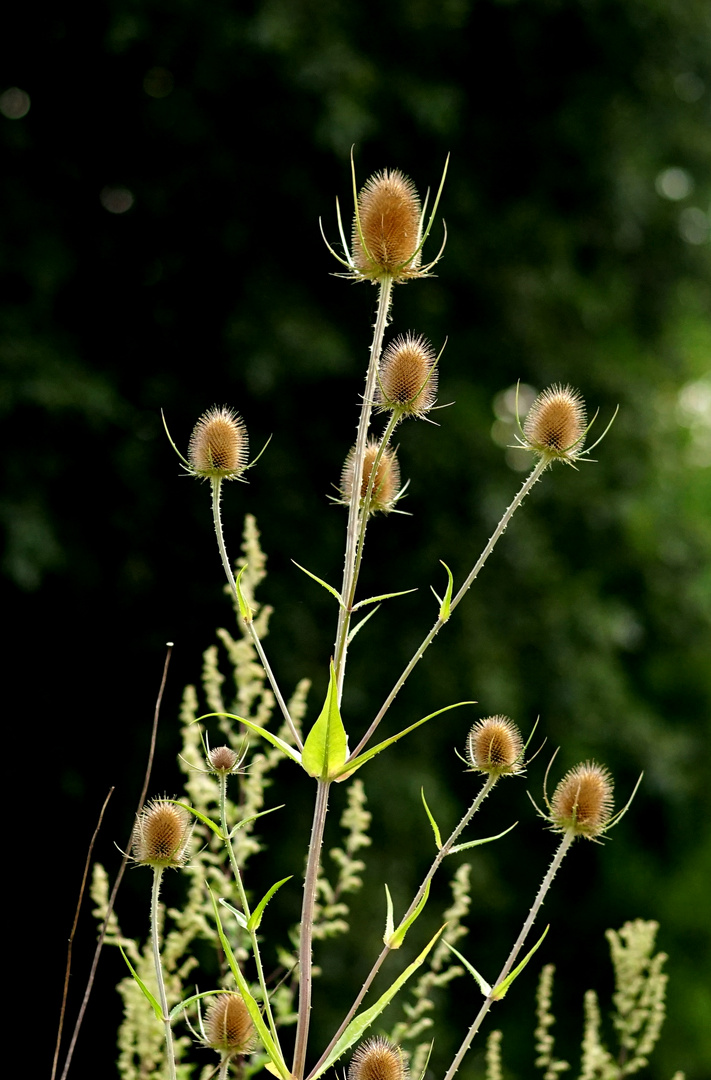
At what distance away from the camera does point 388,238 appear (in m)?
2.04

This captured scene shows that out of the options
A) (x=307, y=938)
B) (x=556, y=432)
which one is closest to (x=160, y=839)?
(x=307, y=938)

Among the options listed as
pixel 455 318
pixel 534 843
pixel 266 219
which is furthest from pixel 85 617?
pixel 534 843

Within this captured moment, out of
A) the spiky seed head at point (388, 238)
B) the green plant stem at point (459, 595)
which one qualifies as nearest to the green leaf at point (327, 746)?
the green plant stem at point (459, 595)

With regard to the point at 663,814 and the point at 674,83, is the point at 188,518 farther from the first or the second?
the point at 663,814

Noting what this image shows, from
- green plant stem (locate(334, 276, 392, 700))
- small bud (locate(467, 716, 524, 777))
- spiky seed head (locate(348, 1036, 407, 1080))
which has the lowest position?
spiky seed head (locate(348, 1036, 407, 1080))

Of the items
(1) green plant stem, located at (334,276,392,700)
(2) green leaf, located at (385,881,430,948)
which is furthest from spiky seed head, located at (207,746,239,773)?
(2) green leaf, located at (385,881,430,948)

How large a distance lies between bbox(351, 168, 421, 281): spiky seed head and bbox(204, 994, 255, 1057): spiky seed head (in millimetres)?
1151

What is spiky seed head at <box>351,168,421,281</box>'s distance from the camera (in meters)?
2.03

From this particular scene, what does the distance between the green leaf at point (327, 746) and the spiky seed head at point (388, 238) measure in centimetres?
67

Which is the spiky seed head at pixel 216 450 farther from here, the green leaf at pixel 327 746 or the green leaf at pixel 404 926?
the green leaf at pixel 404 926

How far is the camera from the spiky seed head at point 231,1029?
6.16ft

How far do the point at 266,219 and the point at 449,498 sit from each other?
6.79 feet

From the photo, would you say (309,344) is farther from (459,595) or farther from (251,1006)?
(251,1006)

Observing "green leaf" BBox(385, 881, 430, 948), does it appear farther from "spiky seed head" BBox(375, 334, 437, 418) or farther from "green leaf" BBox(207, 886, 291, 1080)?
"spiky seed head" BBox(375, 334, 437, 418)
